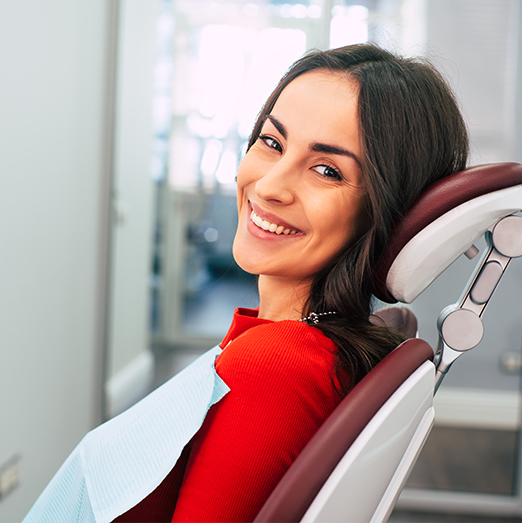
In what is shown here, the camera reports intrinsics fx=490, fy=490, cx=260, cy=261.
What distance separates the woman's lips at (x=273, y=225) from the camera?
2.57ft

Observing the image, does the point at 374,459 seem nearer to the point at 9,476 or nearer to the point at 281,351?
the point at 281,351

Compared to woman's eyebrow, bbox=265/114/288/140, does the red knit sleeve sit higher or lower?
lower

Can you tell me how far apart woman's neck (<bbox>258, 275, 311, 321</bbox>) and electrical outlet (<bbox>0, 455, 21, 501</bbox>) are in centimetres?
112

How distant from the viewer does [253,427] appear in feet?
1.92

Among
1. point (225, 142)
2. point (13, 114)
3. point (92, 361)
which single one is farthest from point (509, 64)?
point (92, 361)

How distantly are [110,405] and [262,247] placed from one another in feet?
6.09

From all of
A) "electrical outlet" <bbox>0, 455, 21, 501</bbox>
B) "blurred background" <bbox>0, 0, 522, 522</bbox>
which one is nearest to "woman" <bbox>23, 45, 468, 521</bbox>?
"blurred background" <bbox>0, 0, 522, 522</bbox>

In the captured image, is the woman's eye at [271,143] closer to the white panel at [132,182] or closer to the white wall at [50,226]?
the white wall at [50,226]

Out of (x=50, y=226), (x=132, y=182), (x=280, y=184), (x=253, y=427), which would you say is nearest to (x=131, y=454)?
(x=253, y=427)

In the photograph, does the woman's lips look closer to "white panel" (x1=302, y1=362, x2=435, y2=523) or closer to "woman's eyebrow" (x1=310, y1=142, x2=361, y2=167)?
"woman's eyebrow" (x1=310, y1=142, x2=361, y2=167)

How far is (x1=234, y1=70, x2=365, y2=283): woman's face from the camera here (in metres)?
0.73

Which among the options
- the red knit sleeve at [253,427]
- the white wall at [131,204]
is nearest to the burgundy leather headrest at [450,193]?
the red knit sleeve at [253,427]

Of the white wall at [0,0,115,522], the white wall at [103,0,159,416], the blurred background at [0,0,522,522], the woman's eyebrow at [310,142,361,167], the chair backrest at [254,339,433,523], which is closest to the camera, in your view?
the chair backrest at [254,339,433,523]

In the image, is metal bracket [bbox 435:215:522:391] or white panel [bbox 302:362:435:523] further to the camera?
metal bracket [bbox 435:215:522:391]
